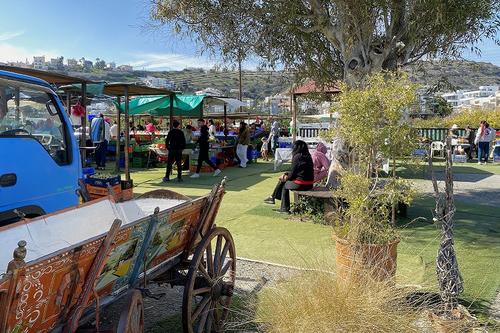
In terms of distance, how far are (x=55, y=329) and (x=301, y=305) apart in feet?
5.55

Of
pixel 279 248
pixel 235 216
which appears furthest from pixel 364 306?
pixel 235 216

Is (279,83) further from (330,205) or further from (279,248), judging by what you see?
(279,248)

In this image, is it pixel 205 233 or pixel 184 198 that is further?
pixel 184 198

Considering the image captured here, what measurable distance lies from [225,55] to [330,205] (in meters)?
4.63

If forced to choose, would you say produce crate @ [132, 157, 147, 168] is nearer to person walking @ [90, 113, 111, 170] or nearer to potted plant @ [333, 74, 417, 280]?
person walking @ [90, 113, 111, 170]

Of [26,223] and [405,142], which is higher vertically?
[405,142]

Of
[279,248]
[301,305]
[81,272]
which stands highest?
[81,272]

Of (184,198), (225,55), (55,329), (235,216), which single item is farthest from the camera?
(225,55)

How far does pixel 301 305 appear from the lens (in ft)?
11.3

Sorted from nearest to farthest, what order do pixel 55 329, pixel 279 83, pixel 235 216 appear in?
pixel 55 329 → pixel 235 216 → pixel 279 83

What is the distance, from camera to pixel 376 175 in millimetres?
5137

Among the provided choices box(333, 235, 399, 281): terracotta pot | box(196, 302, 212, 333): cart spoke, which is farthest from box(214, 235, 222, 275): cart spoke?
box(333, 235, 399, 281): terracotta pot

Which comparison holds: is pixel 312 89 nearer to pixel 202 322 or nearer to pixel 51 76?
pixel 51 76

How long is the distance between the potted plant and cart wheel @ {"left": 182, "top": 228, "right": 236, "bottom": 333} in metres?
1.12
